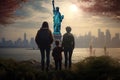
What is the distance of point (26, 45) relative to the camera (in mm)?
5703

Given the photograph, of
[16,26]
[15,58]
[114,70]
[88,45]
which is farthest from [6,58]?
[114,70]

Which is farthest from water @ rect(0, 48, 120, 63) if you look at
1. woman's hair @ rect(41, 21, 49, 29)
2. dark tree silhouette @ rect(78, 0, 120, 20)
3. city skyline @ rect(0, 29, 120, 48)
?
dark tree silhouette @ rect(78, 0, 120, 20)

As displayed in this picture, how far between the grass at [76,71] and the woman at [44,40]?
211 mm

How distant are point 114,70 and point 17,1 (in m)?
1.82

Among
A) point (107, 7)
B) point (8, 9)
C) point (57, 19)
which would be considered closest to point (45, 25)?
point (57, 19)

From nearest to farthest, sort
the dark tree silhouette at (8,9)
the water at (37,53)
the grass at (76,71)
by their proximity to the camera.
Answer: the grass at (76,71) < the water at (37,53) < the dark tree silhouette at (8,9)

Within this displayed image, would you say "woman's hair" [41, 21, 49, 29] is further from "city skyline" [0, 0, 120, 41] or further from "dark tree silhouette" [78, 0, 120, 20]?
"dark tree silhouette" [78, 0, 120, 20]

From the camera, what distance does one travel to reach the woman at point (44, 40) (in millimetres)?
5617

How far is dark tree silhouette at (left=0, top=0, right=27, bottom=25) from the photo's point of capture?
5.75 m

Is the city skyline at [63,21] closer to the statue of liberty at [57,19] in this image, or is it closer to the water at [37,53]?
the statue of liberty at [57,19]

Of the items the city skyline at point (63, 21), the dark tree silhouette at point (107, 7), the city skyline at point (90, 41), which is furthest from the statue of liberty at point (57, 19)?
the dark tree silhouette at point (107, 7)

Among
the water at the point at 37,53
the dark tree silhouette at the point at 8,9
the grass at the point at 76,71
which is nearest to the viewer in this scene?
the grass at the point at 76,71

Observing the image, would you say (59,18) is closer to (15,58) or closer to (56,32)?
(56,32)

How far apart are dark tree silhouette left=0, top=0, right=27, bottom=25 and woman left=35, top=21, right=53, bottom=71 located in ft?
→ 1.63
